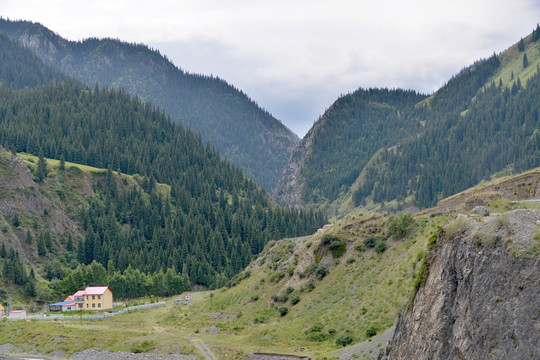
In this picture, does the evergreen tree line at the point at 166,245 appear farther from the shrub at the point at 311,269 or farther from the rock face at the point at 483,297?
the rock face at the point at 483,297

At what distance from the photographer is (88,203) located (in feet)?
638

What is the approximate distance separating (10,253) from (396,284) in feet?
375

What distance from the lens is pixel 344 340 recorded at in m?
58.1

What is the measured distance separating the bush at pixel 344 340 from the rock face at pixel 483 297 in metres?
22.5

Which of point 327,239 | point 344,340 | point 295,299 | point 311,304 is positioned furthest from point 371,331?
point 327,239

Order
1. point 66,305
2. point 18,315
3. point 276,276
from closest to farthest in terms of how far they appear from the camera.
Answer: point 276,276
point 18,315
point 66,305

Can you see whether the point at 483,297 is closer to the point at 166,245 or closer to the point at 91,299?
the point at 91,299

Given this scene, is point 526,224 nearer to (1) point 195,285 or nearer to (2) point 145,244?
(1) point 195,285

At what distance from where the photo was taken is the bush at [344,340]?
5759 centimetres

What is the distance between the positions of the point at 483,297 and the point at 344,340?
30.1 metres

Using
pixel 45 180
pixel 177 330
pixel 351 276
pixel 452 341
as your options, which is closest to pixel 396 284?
pixel 351 276

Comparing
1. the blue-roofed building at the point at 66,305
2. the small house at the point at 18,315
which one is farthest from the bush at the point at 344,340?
the blue-roofed building at the point at 66,305

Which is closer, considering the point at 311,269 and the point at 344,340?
the point at 344,340

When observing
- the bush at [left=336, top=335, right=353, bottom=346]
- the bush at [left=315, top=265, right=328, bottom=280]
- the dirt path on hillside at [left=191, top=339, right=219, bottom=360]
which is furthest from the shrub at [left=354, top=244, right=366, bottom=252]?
the dirt path on hillside at [left=191, top=339, right=219, bottom=360]
